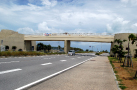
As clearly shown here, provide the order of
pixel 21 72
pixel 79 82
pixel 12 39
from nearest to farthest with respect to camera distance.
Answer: pixel 79 82, pixel 21 72, pixel 12 39

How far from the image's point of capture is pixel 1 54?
25.4m

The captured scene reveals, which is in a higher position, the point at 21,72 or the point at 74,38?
the point at 74,38

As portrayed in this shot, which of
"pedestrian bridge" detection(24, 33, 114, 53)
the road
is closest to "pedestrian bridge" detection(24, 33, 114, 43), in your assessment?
"pedestrian bridge" detection(24, 33, 114, 53)

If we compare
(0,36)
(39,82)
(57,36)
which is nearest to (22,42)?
(0,36)

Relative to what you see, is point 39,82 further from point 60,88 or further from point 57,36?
point 57,36

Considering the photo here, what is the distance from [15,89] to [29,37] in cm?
5854

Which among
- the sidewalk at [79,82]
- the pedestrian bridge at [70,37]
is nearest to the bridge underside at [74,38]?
the pedestrian bridge at [70,37]

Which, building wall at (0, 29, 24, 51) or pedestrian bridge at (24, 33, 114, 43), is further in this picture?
building wall at (0, 29, 24, 51)

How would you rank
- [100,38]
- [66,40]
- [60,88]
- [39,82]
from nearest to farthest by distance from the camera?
[60,88] < [39,82] < [100,38] < [66,40]

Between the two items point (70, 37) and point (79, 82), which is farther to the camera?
point (70, 37)

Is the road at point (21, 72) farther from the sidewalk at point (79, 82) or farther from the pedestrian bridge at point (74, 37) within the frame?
the pedestrian bridge at point (74, 37)

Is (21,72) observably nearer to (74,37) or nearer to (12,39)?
(74,37)

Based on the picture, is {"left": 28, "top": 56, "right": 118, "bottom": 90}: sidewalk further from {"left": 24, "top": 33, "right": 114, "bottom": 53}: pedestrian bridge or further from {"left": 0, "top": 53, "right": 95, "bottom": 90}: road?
{"left": 24, "top": 33, "right": 114, "bottom": 53}: pedestrian bridge

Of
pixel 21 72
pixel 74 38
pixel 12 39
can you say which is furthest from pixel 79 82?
pixel 12 39
